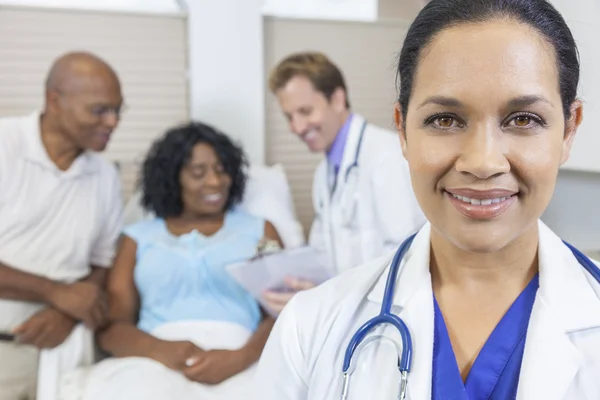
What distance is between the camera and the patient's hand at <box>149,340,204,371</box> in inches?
65.7

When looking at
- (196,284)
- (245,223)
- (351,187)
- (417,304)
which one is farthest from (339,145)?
(417,304)

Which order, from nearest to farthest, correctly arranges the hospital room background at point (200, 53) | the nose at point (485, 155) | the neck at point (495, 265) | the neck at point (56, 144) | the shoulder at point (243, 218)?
the nose at point (485, 155) → the neck at point (495, 265) → the neck at point (56, 144) → the shoulder at point (243, 218) → the hospital room background at point (200, 53)

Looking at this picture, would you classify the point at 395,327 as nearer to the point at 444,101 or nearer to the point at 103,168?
the point at 444,101

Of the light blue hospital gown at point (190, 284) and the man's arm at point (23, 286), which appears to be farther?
the light blue hospital gown at point (190, 284)

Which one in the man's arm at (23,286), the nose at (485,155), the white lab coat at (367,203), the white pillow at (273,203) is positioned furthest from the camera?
the white pillow at (273,203)

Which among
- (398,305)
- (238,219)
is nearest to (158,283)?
(238,219)

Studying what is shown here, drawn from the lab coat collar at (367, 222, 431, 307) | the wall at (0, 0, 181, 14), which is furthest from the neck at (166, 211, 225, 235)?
the lab coat collar at (367, 222, 431, 307)

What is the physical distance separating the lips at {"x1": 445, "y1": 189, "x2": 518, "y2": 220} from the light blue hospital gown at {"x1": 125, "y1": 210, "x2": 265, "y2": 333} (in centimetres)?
128

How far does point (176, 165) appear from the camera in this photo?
214cm

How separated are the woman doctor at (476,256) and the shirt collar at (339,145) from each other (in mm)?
1232

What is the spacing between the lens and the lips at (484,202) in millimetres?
744

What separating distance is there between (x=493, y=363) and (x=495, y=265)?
148 millimetres

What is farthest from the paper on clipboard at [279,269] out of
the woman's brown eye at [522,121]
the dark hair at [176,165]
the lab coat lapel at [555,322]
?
the woman's brown eye at [522,121]

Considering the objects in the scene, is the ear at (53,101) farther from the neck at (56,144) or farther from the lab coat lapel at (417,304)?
the lab coat lapel at (417,304)
